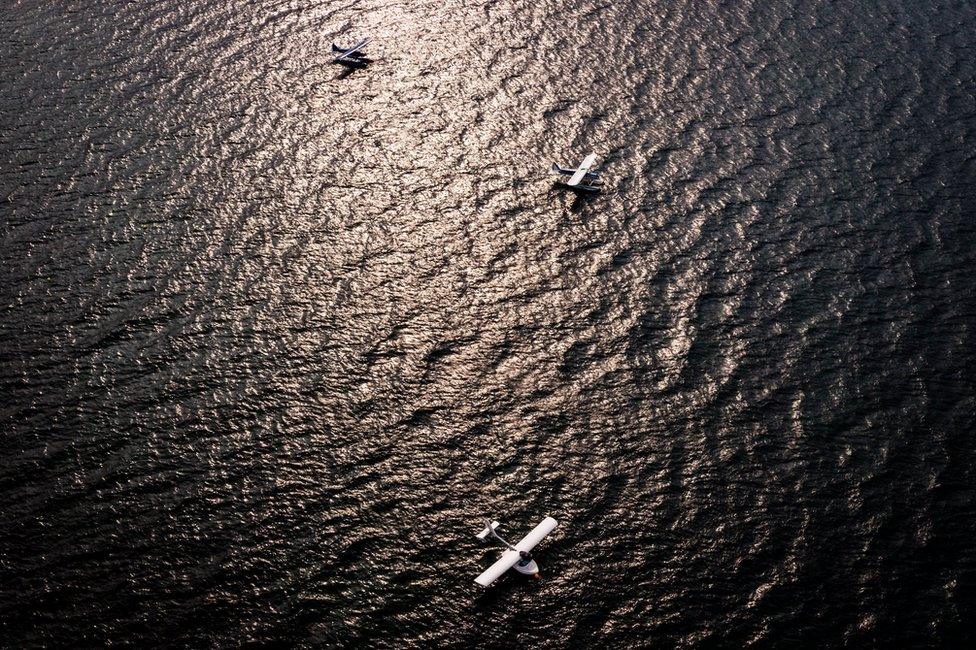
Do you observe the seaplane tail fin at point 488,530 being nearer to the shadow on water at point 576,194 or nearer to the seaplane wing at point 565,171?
the shadow on water at point 576,194

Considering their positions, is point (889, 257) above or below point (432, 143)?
below

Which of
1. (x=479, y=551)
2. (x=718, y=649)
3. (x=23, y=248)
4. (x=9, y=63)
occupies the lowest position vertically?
(x=718, y=649)

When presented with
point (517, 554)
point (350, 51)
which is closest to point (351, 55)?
point (350, 51)

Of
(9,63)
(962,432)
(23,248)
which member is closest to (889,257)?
(962,432)

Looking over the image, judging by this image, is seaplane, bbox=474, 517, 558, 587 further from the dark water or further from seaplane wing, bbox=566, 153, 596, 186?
seaplane wing, bbox=566, 153, 596, 186

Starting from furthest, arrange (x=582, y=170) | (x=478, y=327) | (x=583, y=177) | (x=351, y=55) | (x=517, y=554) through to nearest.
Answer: (x=351, y=55) → (x=582, y=170) → (x=583, y=177) → (x=478, y=327) → (x=517, y=554)

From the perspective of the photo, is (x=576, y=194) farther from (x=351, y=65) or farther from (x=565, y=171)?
(x=351, y=65)

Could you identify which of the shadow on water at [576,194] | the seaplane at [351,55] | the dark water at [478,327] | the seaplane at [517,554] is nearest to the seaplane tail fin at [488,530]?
the seaplane at [517,554]

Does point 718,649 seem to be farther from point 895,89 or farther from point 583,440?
point 895,89
